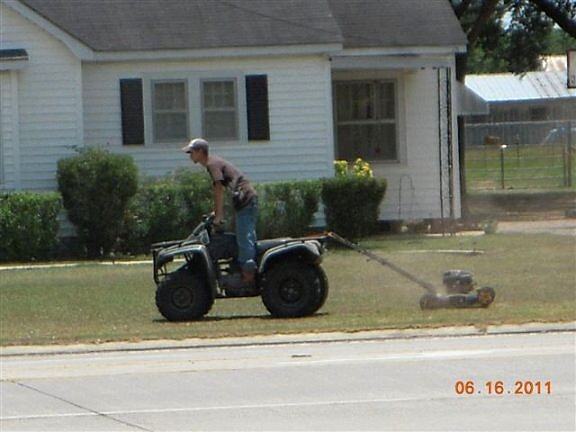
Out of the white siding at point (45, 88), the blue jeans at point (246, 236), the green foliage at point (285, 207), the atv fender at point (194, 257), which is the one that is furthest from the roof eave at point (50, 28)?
the blue jeans at point (246, 236)

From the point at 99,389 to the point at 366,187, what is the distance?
14.2 meters

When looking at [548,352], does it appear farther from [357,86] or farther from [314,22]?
[357,86]

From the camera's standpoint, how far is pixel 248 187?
15.0 metres

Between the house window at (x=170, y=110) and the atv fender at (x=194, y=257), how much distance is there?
1036 cm

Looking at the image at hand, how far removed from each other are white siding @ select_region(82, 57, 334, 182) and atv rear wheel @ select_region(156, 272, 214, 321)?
401 inches

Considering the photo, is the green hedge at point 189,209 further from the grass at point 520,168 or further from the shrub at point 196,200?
the grass at point 520,168

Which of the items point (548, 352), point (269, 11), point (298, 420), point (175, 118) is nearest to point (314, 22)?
point (269, 11)

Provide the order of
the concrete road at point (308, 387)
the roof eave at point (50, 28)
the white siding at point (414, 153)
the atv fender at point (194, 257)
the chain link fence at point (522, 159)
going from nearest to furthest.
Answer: the concrete road at point (308, 387) < the atv fender at point (194, 257) < the roof eave at point (50, 28) < the white siding at point (414, 153) < the chain link fence at point (522, 159)

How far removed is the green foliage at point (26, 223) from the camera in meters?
23.1

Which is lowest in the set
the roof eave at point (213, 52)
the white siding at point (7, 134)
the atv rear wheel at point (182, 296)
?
the atv rear wheel at point (182, 296)

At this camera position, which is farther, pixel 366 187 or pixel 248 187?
pixel 366 187

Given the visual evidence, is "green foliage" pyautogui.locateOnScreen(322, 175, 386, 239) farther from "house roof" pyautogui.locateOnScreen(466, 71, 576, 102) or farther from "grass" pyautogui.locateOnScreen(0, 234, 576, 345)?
"house roof" pyautogui.locateOnScreen(466, 71, 576, 102)

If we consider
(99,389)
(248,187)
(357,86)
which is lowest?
(99,389)

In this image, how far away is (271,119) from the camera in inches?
995
